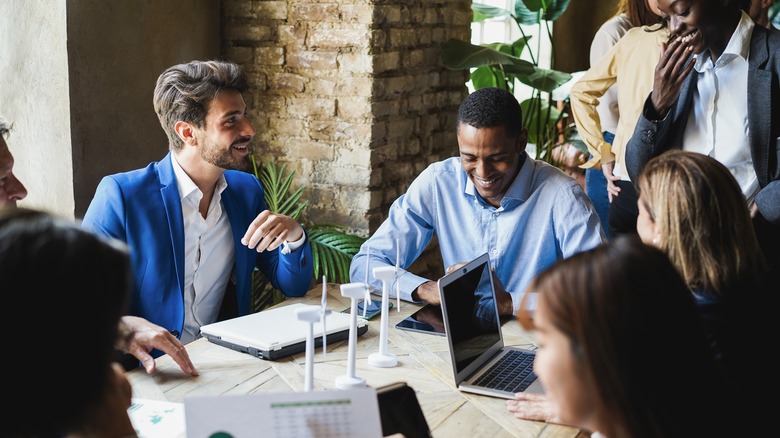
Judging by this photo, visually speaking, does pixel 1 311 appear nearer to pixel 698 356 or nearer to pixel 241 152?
pixel 698 356

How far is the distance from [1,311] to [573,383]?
706 millimetres

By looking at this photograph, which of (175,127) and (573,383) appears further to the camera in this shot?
(175,127)

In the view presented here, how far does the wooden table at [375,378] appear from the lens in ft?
5.66

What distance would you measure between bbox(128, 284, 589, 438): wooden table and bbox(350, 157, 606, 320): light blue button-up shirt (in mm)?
405

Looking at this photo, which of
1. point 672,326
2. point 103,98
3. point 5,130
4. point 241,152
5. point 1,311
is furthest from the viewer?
point 103,98

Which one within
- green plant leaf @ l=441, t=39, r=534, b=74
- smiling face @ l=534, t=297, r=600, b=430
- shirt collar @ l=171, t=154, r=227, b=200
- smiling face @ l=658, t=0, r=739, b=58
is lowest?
smiling face @ l=534, t=297, r=600, b=430

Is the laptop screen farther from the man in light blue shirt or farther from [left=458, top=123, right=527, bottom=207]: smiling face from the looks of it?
[left=458, top=123, right=527, bottom=207]: smiling face

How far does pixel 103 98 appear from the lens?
3.21 metres

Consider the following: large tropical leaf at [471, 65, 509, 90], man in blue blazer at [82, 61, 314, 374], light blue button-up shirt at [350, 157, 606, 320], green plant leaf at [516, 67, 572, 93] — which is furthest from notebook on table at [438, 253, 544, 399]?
large tropical leaf at [471, 65, 509, 90]

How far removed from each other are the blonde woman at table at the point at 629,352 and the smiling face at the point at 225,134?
5.41 feet

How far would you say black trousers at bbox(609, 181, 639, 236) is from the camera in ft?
10.1

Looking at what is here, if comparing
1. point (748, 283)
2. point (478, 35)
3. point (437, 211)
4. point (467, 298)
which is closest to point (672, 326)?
point (748, 283)

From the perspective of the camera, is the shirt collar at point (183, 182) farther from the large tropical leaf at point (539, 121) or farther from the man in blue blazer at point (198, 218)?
the large tropical leaf at point (539, 121)

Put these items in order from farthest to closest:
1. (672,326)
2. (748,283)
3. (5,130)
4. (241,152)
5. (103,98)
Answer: (103,98) → (241,152) → (5,130) → (748,283) → (672,326)
